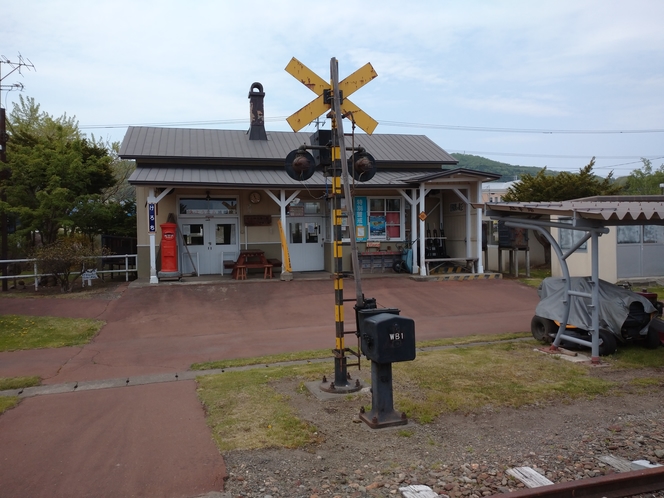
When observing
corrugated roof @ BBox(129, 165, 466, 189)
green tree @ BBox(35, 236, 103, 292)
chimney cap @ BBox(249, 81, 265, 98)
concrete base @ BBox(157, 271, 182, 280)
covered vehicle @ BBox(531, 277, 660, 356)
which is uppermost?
chimney cap @ BBox(249, 81, 265, 98)

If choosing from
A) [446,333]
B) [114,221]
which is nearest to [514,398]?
[446,333]

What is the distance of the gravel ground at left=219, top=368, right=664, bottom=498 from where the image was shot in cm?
477

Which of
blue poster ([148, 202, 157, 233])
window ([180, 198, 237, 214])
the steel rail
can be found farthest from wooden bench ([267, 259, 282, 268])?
the steel rail

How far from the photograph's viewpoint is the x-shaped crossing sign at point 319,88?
733 cm

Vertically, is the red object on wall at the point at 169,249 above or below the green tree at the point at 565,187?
below

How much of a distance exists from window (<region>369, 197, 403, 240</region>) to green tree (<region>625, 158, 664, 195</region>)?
26703 mm

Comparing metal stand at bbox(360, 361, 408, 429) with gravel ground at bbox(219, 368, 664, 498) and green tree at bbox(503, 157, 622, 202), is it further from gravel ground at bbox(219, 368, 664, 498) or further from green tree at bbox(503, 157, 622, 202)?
green tree at bbox(503, 157, 622, 202)

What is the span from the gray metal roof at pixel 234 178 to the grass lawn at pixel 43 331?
502 centimetres

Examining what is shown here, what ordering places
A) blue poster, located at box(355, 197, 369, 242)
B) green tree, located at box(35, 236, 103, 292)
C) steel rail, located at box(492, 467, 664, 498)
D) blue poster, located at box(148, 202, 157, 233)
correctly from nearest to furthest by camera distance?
1. steel rail, located at box(492, 467, 664, 498)
2. green tree, located at box(35, 236, 103, 292)
3. blue poster, located at box(148, 202, 157, 233)
4. blue poster, located at box(355, 197, 369, 242)

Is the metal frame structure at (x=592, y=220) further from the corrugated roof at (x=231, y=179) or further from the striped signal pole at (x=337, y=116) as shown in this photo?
the corrugated roof at (x=231, y=179)

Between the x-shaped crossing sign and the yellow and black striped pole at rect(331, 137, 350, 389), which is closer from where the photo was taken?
the yellow and black striped pole at rect(331, 137, 350, 389)

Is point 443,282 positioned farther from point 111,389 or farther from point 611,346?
point 111,389

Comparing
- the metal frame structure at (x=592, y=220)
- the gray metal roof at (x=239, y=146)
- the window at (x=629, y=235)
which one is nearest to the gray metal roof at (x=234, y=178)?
the gray metal roof at (x=239, y=146)

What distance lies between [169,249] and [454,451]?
13467 mm
